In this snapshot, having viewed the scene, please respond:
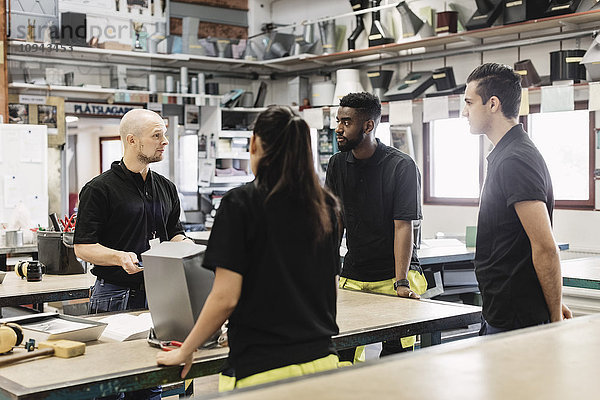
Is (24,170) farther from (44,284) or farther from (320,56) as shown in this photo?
(44,284)

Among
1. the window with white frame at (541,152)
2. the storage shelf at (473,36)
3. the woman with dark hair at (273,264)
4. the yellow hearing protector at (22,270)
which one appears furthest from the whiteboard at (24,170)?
the woman with dark hair at (273,264)

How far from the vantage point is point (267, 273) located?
2.00 m

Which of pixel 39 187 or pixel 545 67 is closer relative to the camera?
pixel 545 67

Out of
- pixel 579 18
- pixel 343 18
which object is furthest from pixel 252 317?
pixel 343 18

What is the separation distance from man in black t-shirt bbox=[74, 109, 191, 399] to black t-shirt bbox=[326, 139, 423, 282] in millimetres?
903

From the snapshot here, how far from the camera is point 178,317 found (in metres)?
2.40

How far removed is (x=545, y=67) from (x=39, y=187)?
4959mm

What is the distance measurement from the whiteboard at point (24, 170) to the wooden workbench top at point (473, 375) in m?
6.29

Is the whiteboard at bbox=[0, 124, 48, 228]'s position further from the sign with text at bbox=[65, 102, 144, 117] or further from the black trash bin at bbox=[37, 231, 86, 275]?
the black trash bin at bbox=[37, 231, 86, 275]

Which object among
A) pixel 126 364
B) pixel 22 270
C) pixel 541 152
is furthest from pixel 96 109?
pixel 126 364

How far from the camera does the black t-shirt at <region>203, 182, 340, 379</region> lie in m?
1.99

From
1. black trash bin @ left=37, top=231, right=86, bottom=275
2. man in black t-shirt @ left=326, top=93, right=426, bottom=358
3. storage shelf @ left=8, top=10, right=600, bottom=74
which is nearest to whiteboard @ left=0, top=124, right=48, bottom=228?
storage shelf @ left=8, top=10, right=600, bottom=74

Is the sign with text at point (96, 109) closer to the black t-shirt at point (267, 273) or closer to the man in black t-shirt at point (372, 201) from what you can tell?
the man in black t-shirt at point (372, 201)

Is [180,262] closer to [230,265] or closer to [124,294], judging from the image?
[230,265]
